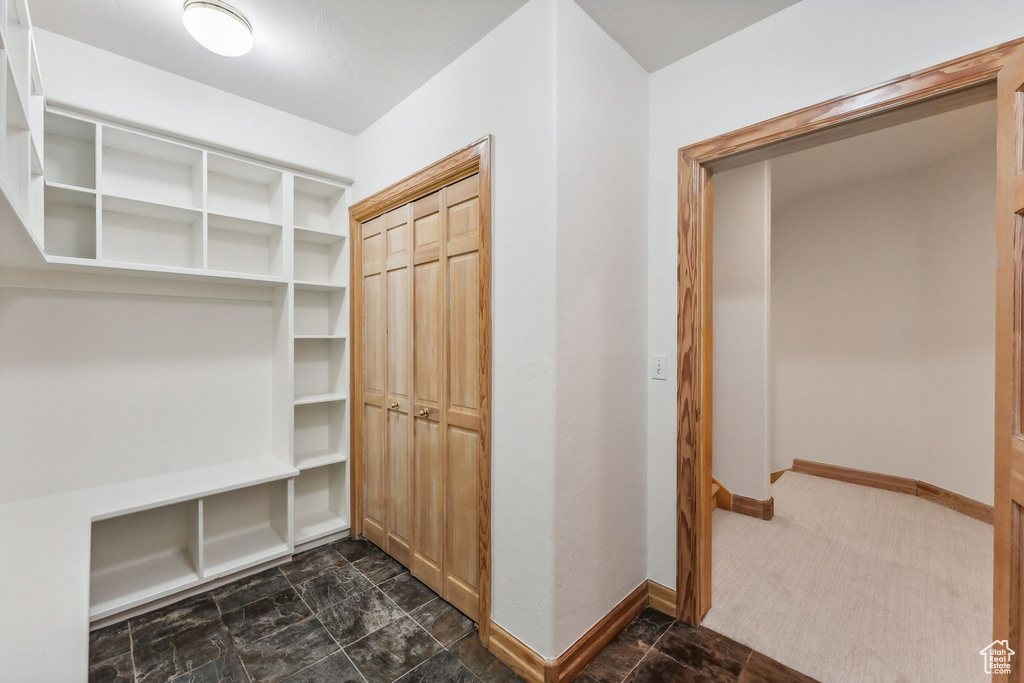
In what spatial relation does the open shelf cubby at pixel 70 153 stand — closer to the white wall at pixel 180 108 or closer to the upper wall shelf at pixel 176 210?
the upper wall shelf at pixel 176 210

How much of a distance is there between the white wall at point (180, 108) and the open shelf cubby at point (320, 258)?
16.0 inches

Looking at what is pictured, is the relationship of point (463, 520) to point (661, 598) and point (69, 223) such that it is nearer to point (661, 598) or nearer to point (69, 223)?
point (661, 598)

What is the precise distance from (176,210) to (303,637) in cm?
213

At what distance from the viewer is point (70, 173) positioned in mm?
2041

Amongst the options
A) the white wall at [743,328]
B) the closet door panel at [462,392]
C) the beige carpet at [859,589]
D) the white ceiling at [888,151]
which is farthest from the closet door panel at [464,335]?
the white ceiling at [888,151]

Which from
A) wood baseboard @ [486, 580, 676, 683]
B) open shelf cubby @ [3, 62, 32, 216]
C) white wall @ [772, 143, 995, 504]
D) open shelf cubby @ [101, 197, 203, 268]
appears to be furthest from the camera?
white wall @ [772, 143, 995, 504]

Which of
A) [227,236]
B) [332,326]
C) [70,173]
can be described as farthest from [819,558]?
[70,173]

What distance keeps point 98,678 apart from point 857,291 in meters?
5.42

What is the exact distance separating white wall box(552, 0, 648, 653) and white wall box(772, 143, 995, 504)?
9.60 ft

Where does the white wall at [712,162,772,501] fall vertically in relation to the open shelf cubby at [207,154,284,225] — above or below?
below

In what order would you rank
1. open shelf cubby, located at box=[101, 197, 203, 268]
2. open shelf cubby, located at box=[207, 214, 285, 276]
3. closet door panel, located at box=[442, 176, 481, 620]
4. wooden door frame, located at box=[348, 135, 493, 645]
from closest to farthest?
1. wooden door frame, located at box=[348, 135, 493, 645]
2. closet door panel, located at box=[442, 176, 481, 620]
3. open shelf cubby, located at box=[101, 197, 203, 268]
4. open shelf cubby, located at box=[207, 214, 285, 276]

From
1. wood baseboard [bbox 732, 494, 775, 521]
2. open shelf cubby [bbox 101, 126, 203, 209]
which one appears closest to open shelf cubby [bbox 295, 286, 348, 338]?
open shelf cubby [bbox 101, 126, 203, 209]

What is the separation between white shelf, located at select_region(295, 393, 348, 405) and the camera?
2585mm

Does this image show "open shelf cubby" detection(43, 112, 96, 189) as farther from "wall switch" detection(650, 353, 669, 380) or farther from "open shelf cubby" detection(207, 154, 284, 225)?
"wall switch" detection(650, 353, 669, 380)
